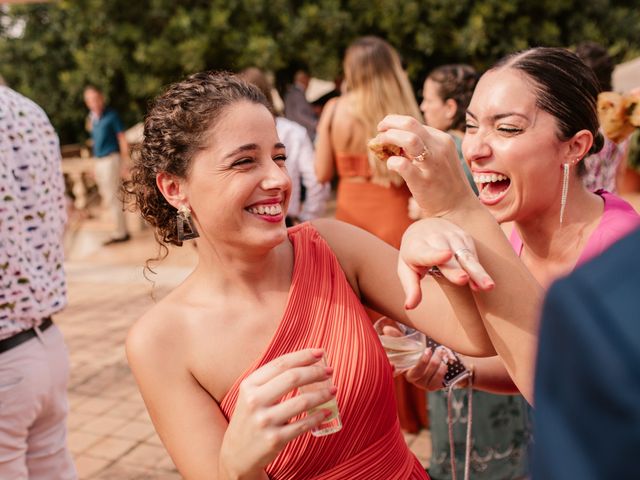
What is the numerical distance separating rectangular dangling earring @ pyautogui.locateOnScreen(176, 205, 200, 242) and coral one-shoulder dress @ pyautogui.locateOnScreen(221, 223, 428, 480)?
1.04 feet

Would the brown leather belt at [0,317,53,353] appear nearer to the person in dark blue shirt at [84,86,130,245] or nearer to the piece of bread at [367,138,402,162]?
the piece of bread at [367,138,402,162]

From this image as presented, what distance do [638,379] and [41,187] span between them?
8.39 ft

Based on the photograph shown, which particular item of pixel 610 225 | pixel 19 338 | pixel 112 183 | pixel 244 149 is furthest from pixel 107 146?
pixel 610 225

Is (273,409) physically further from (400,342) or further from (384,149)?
(400,342)

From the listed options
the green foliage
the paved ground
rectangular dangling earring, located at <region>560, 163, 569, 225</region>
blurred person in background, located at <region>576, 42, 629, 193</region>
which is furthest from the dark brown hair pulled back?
the green foliage

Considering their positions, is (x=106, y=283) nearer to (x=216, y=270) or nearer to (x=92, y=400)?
(x=92, y=400)

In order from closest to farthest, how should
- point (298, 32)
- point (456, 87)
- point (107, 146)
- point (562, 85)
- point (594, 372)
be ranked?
1. point (594, 372)
2. point (562, 85)
3. point (456, 87)
4. point (107, 146)
5. point (298, 32)

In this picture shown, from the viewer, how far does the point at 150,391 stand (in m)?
1.64

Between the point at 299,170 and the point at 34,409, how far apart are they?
2.78 metres

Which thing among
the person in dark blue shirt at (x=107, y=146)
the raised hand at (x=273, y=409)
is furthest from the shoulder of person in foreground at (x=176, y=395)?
the person in dark blue shirt at (x=107, y=146)

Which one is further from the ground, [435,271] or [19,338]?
[435,271]

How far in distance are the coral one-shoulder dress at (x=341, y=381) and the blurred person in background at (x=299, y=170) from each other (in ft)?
9.51

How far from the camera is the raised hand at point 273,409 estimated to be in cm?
133

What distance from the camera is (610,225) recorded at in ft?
6.05
